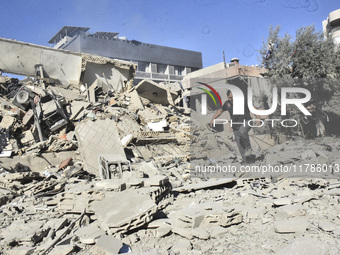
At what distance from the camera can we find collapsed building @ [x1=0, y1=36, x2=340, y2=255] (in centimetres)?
351

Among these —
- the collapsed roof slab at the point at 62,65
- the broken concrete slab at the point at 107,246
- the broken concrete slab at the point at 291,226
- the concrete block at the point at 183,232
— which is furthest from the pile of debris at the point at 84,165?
the broken concrete slab at the point at 291,226

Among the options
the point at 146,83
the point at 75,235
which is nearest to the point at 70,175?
the point at 75,235

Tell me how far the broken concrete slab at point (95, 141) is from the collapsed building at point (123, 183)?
0.10ft

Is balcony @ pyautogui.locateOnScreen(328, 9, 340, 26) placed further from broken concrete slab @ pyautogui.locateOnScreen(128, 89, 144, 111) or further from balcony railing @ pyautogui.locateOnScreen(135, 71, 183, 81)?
broken concrete slab @ pyautogui.locateOnScreen(128, 89, 144, 111)

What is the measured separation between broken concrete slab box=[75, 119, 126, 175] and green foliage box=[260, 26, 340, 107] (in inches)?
361

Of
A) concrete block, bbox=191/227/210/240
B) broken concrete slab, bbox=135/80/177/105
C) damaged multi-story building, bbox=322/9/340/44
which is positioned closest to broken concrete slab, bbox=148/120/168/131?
broken concrete slab, bbox=135/80/177/105

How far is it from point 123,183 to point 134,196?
2.49 ft

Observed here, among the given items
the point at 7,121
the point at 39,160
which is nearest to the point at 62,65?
the point at 7,121

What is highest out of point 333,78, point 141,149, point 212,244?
point 333,78

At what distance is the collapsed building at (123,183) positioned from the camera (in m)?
3.51

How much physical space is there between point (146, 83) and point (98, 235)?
10884 mm

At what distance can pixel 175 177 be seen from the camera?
7.27m

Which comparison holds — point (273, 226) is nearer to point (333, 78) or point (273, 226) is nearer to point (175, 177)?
point (175, 177)

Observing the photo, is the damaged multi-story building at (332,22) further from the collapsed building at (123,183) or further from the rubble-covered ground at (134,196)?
the rubble-covered ground at (134,196)
